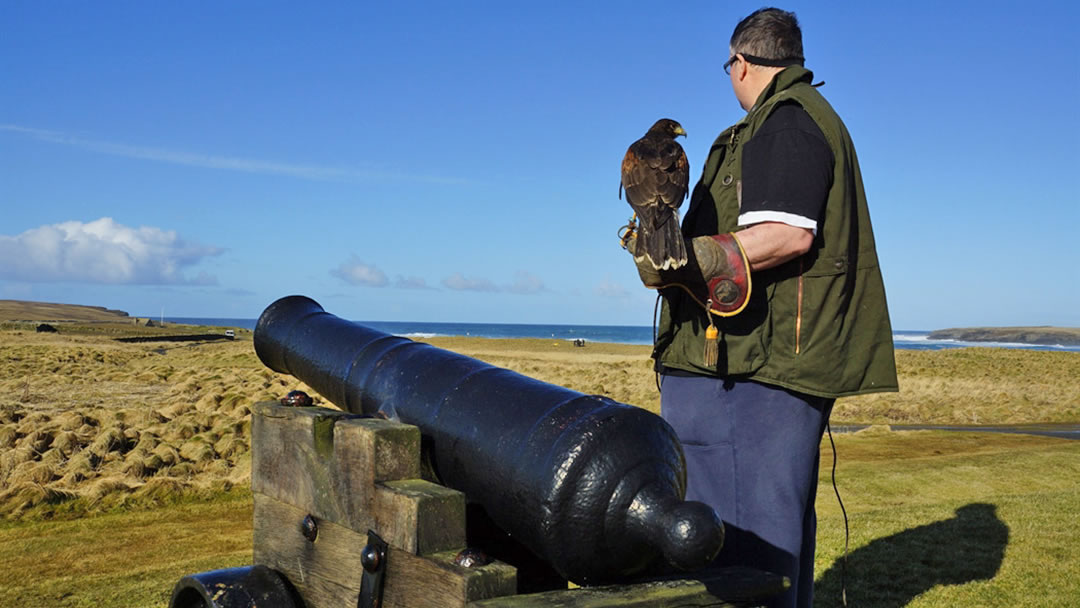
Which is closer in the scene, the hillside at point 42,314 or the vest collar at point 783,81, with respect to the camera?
the vest collar at point 783,81

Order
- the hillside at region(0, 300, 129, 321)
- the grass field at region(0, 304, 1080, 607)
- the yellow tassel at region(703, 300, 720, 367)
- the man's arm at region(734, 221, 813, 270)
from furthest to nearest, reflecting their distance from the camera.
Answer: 1. the hillside at region(0, 300, 129, 321)
2. the grass field at region(0, 304, 1080, 607)
3. the yellow tassel at region(703, 300, 720, 367)
4. the man's arm at region(734, 221, 813, 270)

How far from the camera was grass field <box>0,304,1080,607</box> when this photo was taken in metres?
5.48

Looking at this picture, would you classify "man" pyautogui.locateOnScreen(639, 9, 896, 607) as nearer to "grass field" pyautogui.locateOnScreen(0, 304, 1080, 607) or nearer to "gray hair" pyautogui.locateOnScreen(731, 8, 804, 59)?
"gray hair" pyautogui.locateOnScreen(731, 8, 804, 59)

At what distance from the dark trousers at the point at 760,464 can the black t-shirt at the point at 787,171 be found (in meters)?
0.57

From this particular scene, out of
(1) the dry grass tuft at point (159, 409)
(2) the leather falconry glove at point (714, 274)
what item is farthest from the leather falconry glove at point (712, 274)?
(1) the dry grass tuft at point (159, 409)

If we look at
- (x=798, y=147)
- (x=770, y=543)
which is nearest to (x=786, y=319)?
(x=798, y=147)

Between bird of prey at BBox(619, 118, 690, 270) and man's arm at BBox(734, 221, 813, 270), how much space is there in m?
0.25

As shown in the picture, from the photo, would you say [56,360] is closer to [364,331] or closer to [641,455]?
[364,331]

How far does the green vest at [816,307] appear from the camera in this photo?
107 inches

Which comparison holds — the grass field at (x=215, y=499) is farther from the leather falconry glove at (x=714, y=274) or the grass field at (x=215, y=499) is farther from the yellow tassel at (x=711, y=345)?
the leather falconry glove at (x=714, y=274)

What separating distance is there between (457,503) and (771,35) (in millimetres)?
1784

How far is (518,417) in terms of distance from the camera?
2596 millimetres

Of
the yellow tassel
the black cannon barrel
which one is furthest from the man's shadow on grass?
the black cannon barrel

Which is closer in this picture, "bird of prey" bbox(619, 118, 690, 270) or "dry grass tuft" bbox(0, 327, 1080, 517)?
"bird of prey" bbox(619, 118, 690, 270)
